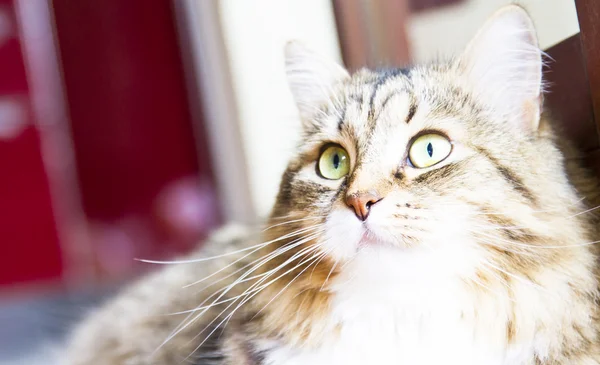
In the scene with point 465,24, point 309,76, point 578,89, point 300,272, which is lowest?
point 300,272

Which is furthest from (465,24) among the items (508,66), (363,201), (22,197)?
(22,197)

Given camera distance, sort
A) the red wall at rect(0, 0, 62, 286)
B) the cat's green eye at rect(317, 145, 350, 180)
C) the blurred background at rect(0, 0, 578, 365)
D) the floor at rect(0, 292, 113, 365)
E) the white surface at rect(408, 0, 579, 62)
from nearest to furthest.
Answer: the cat's green eye at rect(317, 145, 350, 180) → the white surface at rect(408, 0, 579, 62) → the floor at rect(0, 292, 113, 365) → the blurred background at rect(0, 0, 578, 365) → the red wall at rect(0, 0, 62, 286)

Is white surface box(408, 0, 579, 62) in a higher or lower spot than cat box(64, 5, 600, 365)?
higher

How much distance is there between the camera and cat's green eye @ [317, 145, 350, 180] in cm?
90

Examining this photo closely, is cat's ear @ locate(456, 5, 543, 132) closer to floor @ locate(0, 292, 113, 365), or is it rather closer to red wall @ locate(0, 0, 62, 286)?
floor @ locate(0, 292, 113, 365)

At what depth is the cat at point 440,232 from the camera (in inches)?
28.9

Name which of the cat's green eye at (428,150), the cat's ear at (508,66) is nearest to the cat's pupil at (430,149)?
the cat's green eye at (428,150)

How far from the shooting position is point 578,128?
0.99 metres

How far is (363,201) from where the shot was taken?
2.40ft

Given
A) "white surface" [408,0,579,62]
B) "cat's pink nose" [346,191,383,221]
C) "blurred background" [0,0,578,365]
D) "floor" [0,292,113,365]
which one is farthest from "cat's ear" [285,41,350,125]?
"blurred background" [0,0,578,365]

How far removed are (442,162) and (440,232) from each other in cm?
12

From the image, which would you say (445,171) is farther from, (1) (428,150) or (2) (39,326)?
(2) (39,326)

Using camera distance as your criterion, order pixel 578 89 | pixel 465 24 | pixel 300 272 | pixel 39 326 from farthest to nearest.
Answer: pixel 39 326 → pixel 465 24 → pixel 578 89 → pixel 300 272

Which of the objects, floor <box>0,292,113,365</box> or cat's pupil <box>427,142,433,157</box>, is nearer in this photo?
cat's pupil <box>427,142,433,157</box>
